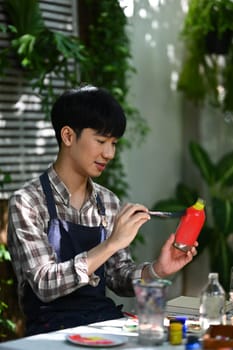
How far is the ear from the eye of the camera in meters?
3.18

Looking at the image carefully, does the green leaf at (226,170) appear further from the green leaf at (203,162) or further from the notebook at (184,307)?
the notebook at (184,307)

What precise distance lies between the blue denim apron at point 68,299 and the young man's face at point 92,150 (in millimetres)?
161

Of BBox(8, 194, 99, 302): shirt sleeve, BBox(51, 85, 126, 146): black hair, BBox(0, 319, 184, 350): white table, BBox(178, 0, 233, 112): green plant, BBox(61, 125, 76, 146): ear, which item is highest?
BBox(178, 0, 233, 112): green plant

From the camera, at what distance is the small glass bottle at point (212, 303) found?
2.61 metres

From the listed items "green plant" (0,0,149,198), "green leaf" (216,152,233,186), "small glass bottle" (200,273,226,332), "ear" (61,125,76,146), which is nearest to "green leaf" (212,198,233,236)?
"green leaf" (216,152,233,186)

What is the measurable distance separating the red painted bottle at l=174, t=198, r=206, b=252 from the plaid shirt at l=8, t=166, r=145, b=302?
325mm

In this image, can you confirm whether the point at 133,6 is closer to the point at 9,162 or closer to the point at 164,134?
the point at 164,134

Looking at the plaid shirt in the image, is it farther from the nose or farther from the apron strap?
the nose

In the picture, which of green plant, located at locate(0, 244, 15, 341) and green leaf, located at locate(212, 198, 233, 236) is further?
green leaf, located at locate(212, 198, 233, 236)

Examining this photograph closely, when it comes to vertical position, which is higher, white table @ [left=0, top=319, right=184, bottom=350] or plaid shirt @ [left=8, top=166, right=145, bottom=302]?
plaid shirt @ [left=8, top=166, right=145, bottom=302]

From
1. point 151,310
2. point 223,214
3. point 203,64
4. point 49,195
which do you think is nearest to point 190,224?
point 151,310

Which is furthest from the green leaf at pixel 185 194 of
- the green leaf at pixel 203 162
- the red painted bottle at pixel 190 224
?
the red painted bottle at pixel 190 224

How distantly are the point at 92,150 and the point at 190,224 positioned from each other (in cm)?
55

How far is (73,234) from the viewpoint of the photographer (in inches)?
123
